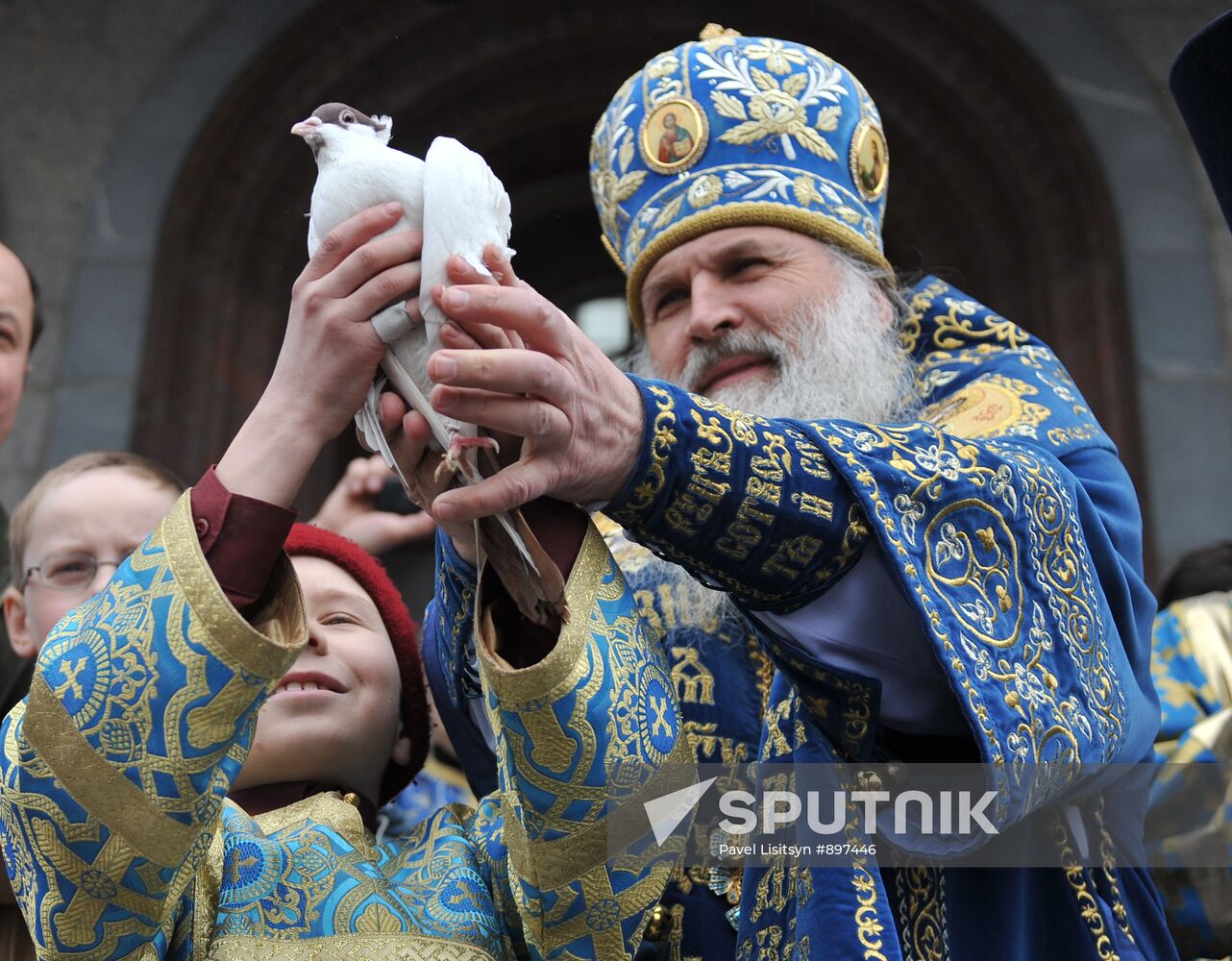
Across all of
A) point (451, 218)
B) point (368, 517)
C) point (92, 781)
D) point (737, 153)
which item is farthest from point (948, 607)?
point (368, 517)

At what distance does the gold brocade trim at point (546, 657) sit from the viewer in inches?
58.7

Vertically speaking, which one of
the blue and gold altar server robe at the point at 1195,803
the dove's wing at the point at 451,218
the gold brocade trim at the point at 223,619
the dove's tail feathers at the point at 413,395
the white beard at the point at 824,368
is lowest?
the blue and gold altar server robe at the point at 1195,803

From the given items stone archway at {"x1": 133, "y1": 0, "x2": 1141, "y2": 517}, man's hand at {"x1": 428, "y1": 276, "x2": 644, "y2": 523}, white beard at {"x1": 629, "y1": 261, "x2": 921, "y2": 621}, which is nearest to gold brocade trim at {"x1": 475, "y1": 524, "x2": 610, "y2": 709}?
man's hand at {"x1": 428, "y1": 276, "x2": 644, "y2": 523}

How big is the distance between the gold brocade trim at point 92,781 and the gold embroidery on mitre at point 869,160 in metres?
1.76

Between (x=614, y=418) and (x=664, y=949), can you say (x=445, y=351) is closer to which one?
(x=614, y=418)

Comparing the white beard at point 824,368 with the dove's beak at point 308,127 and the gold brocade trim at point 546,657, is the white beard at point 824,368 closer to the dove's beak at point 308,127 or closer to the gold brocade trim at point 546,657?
the gold brocade trim at point 546,657

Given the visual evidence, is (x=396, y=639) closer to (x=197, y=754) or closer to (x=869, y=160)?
(x=197, y=754)

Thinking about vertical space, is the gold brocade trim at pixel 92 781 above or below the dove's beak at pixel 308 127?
below

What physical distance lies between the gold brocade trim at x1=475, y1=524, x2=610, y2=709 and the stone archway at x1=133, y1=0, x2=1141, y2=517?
3295mm

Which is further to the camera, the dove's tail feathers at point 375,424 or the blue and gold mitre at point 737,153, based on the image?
the blue and gold mitre at point 737,153

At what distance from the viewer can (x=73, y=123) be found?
4.95 meters

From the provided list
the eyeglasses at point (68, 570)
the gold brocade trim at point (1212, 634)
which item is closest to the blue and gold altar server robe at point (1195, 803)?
the gold brocade trim at point (1212, 634)

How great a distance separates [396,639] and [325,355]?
0.79m

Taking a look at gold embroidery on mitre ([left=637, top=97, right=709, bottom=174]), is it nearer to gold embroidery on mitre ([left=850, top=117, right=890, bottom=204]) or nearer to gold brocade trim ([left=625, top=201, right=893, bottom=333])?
gold brocade trim ([left=625, top=201, right=893, bottom=333])
